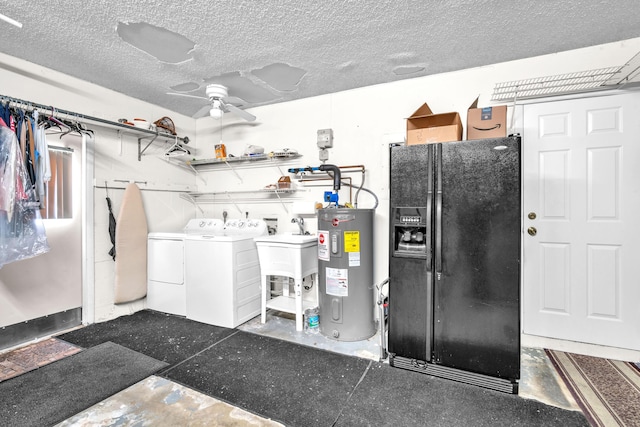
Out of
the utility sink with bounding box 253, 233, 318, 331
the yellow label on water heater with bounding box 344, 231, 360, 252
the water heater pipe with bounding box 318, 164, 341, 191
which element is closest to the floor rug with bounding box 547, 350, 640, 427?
the yellow label on water heater with bounding box 344, 231, 360, 252

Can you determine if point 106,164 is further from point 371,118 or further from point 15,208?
point 371,118

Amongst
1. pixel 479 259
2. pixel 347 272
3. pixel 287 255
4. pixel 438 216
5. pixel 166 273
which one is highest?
pixel 438 216

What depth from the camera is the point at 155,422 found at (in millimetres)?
1613

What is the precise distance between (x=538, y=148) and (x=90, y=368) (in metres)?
4.08

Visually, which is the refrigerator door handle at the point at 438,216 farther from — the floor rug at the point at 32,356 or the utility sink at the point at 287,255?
the floor rug at the point at 32,356

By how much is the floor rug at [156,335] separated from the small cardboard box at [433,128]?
2526mm

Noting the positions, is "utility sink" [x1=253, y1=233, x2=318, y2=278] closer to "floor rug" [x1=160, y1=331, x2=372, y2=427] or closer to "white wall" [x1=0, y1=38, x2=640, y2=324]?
"white wall" [x1=0, y1=38, x2=640, y2=324]

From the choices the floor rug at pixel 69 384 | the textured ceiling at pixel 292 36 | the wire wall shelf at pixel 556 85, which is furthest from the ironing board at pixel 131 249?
the wire wall shelf at pixel 556 85

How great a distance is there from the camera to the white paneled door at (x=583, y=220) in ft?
7.38

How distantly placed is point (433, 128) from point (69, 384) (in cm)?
324

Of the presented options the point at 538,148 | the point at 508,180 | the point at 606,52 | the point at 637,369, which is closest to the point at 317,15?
the point at 508,180

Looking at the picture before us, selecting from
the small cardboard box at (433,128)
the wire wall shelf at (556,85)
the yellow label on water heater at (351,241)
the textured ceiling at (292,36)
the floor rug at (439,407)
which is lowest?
the floor rug at (439,407)

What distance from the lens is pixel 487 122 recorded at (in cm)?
212

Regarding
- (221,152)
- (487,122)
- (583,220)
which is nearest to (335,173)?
(487,122)
